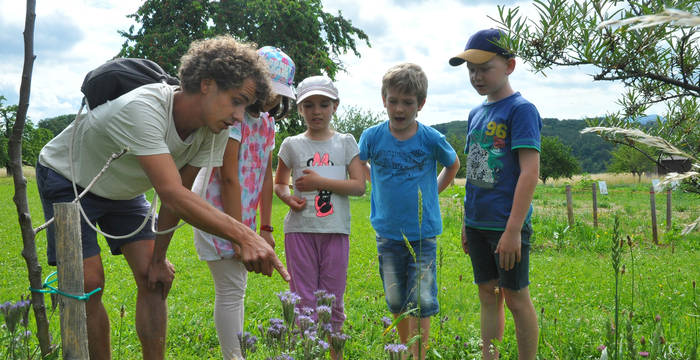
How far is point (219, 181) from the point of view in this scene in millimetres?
2791

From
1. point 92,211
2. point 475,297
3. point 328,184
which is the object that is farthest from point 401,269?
point 475,297

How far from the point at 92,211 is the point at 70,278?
0.98 metres

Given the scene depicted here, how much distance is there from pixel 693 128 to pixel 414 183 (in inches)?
59.3

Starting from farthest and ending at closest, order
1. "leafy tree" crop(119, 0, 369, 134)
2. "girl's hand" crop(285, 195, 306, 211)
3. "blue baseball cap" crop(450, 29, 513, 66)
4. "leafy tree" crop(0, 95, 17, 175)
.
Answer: "leafy tree" crop(0, 95, 17, 175), "leafy tree" crop(119, 0, 369, 134), "girl's hand" crop(285, 195, 306, 211), "blue baseball cap" crop(450, 29, 513, 66)

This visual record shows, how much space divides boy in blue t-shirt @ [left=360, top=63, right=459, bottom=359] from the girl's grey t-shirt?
0.23m

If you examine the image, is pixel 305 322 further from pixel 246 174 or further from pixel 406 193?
pixel 406 193

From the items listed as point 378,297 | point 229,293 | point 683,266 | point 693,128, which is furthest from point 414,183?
point 683,266

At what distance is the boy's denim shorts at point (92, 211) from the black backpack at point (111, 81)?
0.45 meters

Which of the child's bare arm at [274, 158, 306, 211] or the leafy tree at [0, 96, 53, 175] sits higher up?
the leafy tree at [0, 96, 53, 175]

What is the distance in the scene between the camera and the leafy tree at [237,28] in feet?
61.3

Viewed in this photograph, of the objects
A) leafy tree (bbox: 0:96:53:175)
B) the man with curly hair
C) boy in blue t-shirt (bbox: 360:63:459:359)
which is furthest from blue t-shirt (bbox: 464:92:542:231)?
leafy tree (bbox: 0:96:53:175)

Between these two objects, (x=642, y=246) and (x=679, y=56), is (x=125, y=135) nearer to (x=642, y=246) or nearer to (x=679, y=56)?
(x=679, y=56)

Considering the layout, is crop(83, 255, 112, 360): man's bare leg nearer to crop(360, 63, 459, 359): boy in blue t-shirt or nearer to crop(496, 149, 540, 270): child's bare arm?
crop(360, 63, 459, 359): boy in blue t-shirt

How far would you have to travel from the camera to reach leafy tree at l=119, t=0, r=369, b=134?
18688 mm
